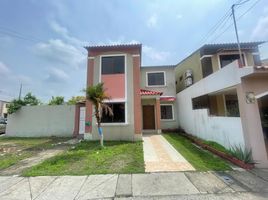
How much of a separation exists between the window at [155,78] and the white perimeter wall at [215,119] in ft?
14.3

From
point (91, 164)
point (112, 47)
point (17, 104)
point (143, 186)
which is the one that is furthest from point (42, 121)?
point (143, 186)

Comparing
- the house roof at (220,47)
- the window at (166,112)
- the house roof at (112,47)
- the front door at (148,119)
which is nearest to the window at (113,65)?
the house roof at (112,47)

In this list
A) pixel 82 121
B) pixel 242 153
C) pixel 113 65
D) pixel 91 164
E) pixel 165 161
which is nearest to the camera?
pixel 242 153

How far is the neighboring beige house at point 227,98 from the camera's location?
22.0 feet

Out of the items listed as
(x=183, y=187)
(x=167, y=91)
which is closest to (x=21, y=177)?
(x=183, y=187)

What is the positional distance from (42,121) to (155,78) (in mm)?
13689

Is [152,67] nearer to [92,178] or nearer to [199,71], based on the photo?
[199,71]

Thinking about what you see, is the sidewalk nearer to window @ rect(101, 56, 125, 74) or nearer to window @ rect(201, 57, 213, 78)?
window @ rect(101, 56, 125, 74)

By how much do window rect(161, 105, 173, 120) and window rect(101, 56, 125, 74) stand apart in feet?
25.3

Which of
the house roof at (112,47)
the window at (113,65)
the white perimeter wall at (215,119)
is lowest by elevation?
the white perimeter wall at (215,119)

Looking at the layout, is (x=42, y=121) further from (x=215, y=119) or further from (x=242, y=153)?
(x=242, y=153)

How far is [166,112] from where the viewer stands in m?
18.1

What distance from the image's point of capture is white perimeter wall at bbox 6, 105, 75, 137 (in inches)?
621

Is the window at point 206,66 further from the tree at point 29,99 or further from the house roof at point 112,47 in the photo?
the tree at point 29,99
